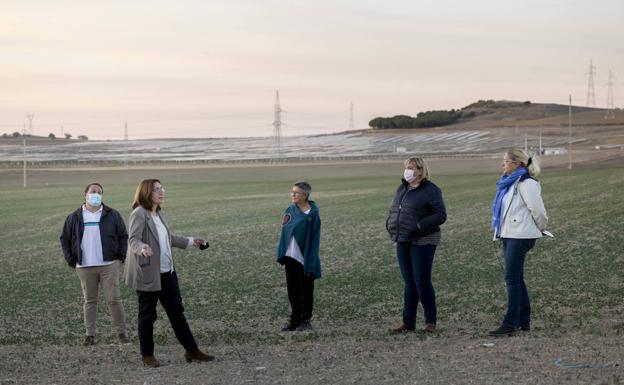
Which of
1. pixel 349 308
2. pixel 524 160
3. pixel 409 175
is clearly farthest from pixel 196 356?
pixel 349 308

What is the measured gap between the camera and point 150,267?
9.55 m

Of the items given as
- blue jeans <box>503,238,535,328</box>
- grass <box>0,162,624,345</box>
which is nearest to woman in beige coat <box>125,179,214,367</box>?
grass <box>0,162,624,345</box>

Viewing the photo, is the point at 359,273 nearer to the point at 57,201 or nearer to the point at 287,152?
the point at 57,201

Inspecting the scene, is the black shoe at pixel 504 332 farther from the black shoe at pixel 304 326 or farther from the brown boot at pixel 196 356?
the brown boot at pixel 196 356

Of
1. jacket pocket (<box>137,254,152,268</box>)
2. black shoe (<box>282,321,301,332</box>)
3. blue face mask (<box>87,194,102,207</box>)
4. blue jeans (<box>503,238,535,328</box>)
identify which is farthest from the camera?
black shoe (<box>282,321,301,332</box>)

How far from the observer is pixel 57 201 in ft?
152

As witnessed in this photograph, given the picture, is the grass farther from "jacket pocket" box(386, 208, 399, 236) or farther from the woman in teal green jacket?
"jacket pocket" box(386, 208, 399, 236)

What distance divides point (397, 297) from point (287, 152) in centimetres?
11256

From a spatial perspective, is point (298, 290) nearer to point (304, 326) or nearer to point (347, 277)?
point (304, 326)

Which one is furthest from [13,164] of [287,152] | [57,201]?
[57,201]

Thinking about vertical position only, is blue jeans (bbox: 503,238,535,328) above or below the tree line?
below

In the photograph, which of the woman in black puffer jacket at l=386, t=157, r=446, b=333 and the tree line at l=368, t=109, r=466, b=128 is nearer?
the woman in black puffer jacket at l=386, t=157, r=446, b=333

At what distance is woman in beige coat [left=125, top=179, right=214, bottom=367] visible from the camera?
9.55 meters

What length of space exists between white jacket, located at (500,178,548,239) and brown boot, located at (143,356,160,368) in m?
4.02
